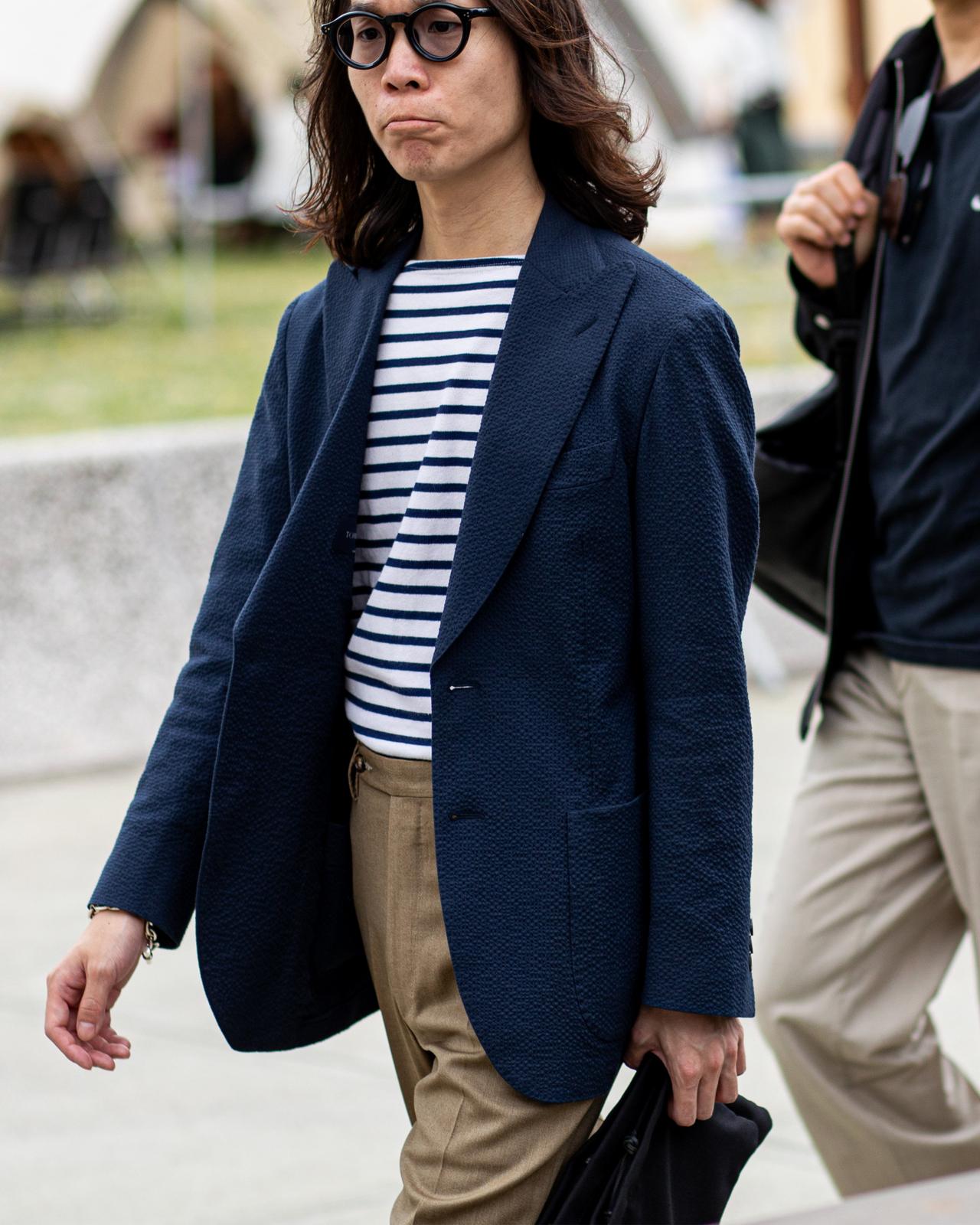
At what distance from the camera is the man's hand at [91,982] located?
206 centimetres

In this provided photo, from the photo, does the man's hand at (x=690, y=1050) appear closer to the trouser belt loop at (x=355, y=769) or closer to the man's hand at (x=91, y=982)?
the trouser belt loop at (x=355, y=769)

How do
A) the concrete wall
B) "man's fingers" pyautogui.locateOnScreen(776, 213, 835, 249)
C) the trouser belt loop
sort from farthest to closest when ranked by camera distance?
1. the concrete wall
2. "man's fingers" pyautogui.locateOnScreen(776, 213, 835, 249)
3. the trouser belt loop

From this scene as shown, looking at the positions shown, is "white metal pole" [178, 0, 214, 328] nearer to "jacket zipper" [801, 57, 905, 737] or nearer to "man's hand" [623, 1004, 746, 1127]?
"jacket zipper" [801, 57, 905, 737]

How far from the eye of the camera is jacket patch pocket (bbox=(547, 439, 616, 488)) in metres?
1.89

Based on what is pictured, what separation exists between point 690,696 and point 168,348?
972cm

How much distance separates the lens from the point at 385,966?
2066 mm

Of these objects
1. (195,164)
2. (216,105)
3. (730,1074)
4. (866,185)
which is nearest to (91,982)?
(730,1074)

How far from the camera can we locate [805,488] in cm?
304

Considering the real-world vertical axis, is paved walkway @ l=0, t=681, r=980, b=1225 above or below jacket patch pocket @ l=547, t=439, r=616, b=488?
below

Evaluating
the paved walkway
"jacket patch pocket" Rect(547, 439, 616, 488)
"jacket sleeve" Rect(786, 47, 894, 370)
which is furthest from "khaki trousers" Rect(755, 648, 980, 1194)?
"jacket patch pocket" Rect(547, 439, 616, 488)

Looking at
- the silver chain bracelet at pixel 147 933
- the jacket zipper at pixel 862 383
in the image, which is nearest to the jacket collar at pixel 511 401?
the silver chain bracelet at pixel 147 933

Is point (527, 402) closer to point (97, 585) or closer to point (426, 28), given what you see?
point (426, 28)

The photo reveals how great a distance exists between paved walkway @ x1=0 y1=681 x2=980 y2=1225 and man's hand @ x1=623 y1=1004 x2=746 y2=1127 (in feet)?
4.11

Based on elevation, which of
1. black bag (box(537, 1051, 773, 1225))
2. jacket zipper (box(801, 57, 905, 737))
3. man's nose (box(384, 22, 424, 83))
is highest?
man's nose (box(384, 22, 424, 83))
